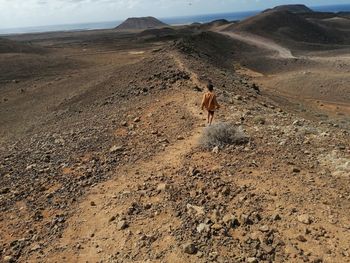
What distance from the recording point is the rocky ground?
701 centimetres

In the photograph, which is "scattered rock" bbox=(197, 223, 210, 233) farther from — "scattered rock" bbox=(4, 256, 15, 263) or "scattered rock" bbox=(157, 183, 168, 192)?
"scattered rock" bbox=(4, 256, 15, 263)

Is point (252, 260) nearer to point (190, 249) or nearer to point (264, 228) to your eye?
point (264, 228)

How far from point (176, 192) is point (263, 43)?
43.5 meters

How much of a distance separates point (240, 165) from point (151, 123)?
463cm

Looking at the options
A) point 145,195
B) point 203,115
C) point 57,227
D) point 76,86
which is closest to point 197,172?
point 145,195

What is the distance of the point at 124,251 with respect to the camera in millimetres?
7270

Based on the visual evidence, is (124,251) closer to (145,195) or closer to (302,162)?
(145,195)

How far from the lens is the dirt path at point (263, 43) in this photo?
43.2 metres

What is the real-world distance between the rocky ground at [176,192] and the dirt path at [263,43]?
30631 millimetres

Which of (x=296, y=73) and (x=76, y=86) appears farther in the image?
(x=296, y=73)

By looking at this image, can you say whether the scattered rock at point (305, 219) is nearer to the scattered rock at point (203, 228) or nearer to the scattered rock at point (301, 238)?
the scattered rock at point (301, 238)

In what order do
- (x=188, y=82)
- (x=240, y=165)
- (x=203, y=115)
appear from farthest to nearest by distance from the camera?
(x=188, y=82) → (x=203, y=115) → (x=240, y=165)

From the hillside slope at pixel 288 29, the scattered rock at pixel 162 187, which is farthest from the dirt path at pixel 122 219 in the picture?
the hillside slope at pixel 288 29

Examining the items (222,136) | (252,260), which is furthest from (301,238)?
(222,136)
